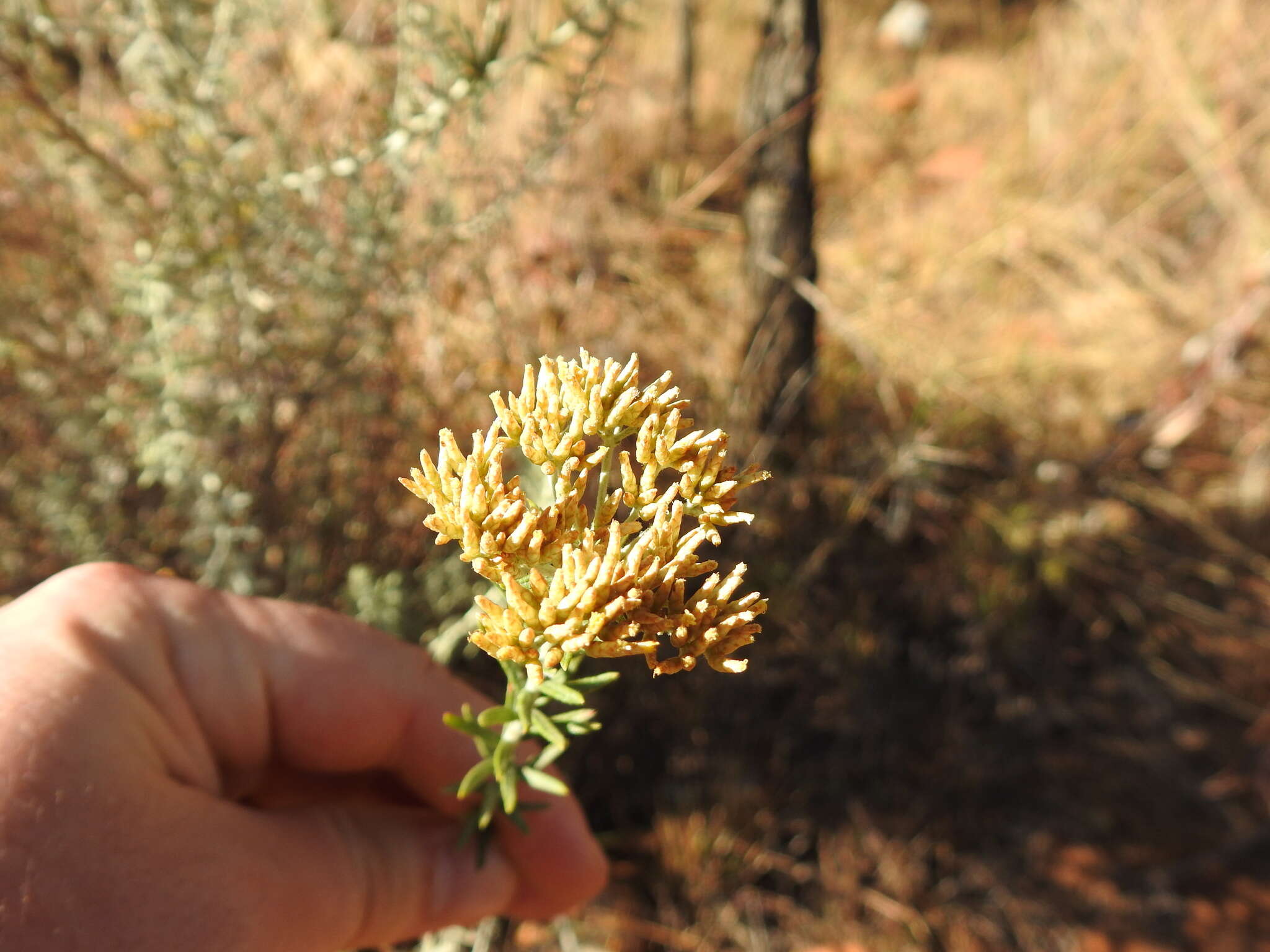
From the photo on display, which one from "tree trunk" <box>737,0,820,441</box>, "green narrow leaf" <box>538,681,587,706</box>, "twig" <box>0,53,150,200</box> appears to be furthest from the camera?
"tree trunk" <box>737,0,820,441</box>

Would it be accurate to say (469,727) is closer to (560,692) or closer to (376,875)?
(560,692)

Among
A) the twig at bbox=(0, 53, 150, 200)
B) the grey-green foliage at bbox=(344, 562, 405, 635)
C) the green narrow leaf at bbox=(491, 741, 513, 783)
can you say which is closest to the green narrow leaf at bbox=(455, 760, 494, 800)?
the green narrow leaf at bbox=(491, 741, 513, 783)

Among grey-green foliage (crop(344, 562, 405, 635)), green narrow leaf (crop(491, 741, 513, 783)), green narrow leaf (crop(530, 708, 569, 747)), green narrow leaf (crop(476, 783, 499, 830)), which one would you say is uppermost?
grey-green foliage (crop(344, 562, 405, 635))

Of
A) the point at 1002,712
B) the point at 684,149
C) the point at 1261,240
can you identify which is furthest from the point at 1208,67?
the point at 1002,712

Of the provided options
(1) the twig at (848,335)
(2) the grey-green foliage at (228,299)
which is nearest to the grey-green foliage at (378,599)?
(2) the grey-green foliage at (228,299)

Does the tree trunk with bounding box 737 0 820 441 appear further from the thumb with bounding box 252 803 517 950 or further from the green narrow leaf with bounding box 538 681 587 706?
the green narrow leaf with bounding box 538 681 587 706
